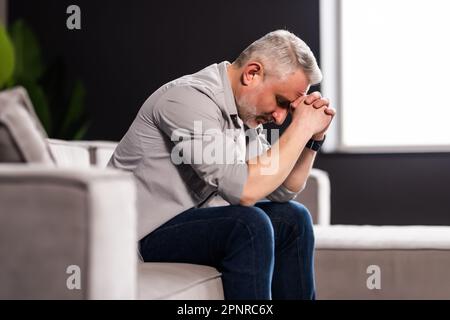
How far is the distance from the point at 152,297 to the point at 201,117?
0.50 metres

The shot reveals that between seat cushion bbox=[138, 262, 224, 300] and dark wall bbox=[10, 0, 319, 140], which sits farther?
dark wall bbox=[10, 0, 319, 140]

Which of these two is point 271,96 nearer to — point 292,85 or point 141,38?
point 292,85

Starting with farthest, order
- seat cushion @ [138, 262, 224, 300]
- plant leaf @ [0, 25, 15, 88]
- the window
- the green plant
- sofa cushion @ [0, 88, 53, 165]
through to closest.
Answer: the green plant < plant leaf @ [0, 25, 15, 88] < the window < seat cushion @ [138, 262, 224, 300] < sofa cushion @ [0, 88, 53, 165]

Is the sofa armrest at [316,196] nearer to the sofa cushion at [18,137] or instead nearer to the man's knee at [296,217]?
the man's knee at [296,217]

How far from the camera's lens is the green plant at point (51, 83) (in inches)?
164

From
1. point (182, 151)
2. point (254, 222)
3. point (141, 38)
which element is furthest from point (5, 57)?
point (254, 222)

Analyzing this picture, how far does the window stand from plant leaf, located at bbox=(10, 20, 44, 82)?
168cm

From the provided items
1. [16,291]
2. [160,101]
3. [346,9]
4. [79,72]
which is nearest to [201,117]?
[160,101]

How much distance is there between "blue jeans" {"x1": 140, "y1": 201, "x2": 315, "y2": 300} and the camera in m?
1.49

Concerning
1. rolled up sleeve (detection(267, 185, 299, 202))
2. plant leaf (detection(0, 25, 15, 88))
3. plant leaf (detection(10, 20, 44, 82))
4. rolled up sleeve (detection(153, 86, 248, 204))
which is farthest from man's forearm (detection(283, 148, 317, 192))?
plant leaf (detection(10, 20, 44, 82))

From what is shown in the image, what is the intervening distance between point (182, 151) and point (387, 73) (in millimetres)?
2493

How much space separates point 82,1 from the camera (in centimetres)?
430

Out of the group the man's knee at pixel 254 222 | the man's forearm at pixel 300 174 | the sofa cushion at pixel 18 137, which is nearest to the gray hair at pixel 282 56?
the man's forearm at pixel 300 174

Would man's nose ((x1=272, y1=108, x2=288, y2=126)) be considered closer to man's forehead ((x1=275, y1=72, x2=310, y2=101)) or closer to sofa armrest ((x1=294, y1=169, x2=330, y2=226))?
man's forehead ((x1=275, y1=72, x2=310, y2=101))
